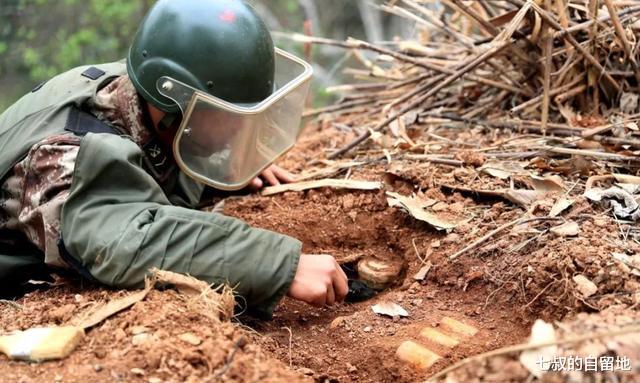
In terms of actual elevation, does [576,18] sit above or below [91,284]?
above

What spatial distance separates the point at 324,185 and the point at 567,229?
1.10 metres

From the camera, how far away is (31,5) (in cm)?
849

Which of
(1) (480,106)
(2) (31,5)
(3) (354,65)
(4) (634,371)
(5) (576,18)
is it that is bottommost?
(3) (354,65)

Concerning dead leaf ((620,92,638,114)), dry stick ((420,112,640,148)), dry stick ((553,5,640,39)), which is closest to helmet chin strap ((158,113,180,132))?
dry stick ((420,112,640,148))

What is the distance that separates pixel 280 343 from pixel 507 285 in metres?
0.71

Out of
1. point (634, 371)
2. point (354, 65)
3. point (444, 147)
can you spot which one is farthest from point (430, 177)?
point (354, 65)

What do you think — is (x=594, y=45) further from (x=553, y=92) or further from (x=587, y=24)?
(x=553, y=92)

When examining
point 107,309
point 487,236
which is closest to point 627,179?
point 487,236

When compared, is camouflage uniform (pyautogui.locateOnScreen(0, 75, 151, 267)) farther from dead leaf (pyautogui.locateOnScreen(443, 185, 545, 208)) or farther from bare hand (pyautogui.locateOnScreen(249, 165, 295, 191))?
dead leaf (pyautogui.locateOnScreen(443, 185, 545, 208))

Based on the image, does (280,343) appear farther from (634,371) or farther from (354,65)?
(354,65)

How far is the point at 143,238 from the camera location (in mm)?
2100

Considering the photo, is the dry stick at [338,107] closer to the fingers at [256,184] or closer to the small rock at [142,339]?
the fingers at [256,184]

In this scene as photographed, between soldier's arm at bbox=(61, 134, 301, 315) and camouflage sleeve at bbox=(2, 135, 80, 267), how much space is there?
6cm

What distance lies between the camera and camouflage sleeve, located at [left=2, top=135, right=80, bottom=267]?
218 centimetres
